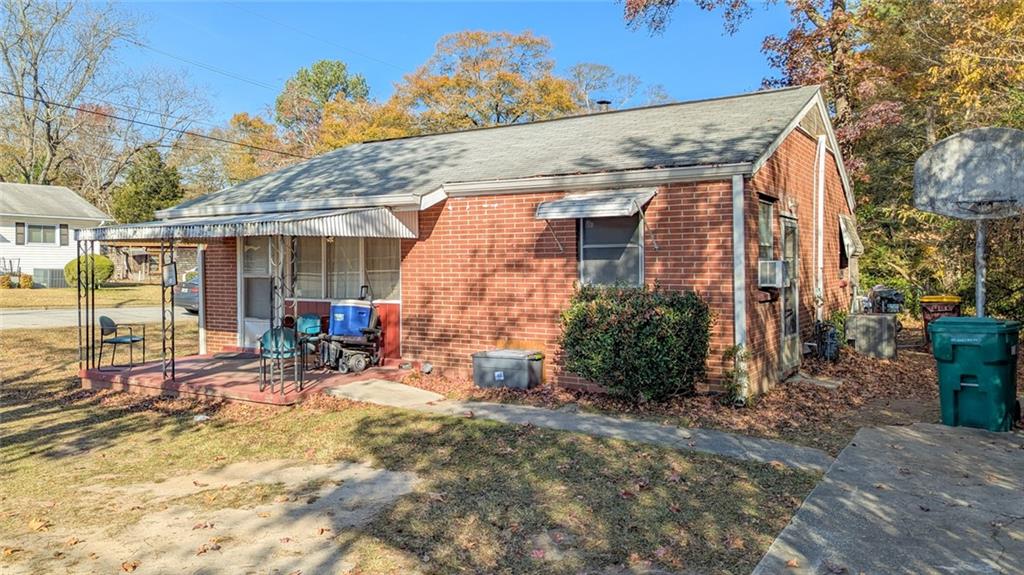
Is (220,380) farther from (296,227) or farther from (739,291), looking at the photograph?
(739,291)

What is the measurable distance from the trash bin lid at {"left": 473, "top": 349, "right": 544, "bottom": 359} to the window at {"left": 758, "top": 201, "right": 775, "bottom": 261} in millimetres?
3250

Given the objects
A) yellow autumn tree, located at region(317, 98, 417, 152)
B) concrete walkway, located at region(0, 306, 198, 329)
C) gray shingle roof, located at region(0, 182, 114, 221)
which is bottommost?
concrete walkway, located at region(0, 306, 198, 329)

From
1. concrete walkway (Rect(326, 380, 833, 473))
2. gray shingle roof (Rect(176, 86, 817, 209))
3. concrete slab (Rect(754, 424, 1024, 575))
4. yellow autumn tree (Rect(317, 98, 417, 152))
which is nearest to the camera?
concrete slab (Rect(754, 424, 1024, 575))

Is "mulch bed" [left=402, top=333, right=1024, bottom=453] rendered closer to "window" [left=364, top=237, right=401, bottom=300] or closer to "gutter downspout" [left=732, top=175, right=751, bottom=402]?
"gutter downspout" [left=732, top=175, right=751, bottom=402]

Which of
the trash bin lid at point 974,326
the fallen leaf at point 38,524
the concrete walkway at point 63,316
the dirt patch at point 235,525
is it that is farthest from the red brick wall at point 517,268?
the concrete walkway at point 63,316

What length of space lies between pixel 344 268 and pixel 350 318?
45.4 inches

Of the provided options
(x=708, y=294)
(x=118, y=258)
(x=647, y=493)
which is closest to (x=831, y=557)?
(x=647, y=493)

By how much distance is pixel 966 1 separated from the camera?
1262 cm

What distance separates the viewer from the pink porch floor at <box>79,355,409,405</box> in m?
8.46

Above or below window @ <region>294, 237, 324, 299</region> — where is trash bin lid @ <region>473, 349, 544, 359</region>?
below

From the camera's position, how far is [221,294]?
39.7 feet

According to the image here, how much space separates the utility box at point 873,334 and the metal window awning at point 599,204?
6365 mm

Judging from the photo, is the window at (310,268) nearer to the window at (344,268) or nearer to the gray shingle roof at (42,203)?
the window at (344,268)

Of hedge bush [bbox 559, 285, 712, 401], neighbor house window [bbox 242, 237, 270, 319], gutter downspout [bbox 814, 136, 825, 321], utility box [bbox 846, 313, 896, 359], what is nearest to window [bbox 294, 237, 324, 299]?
neighbor house window [bbox 242, 237, 270, 319]
